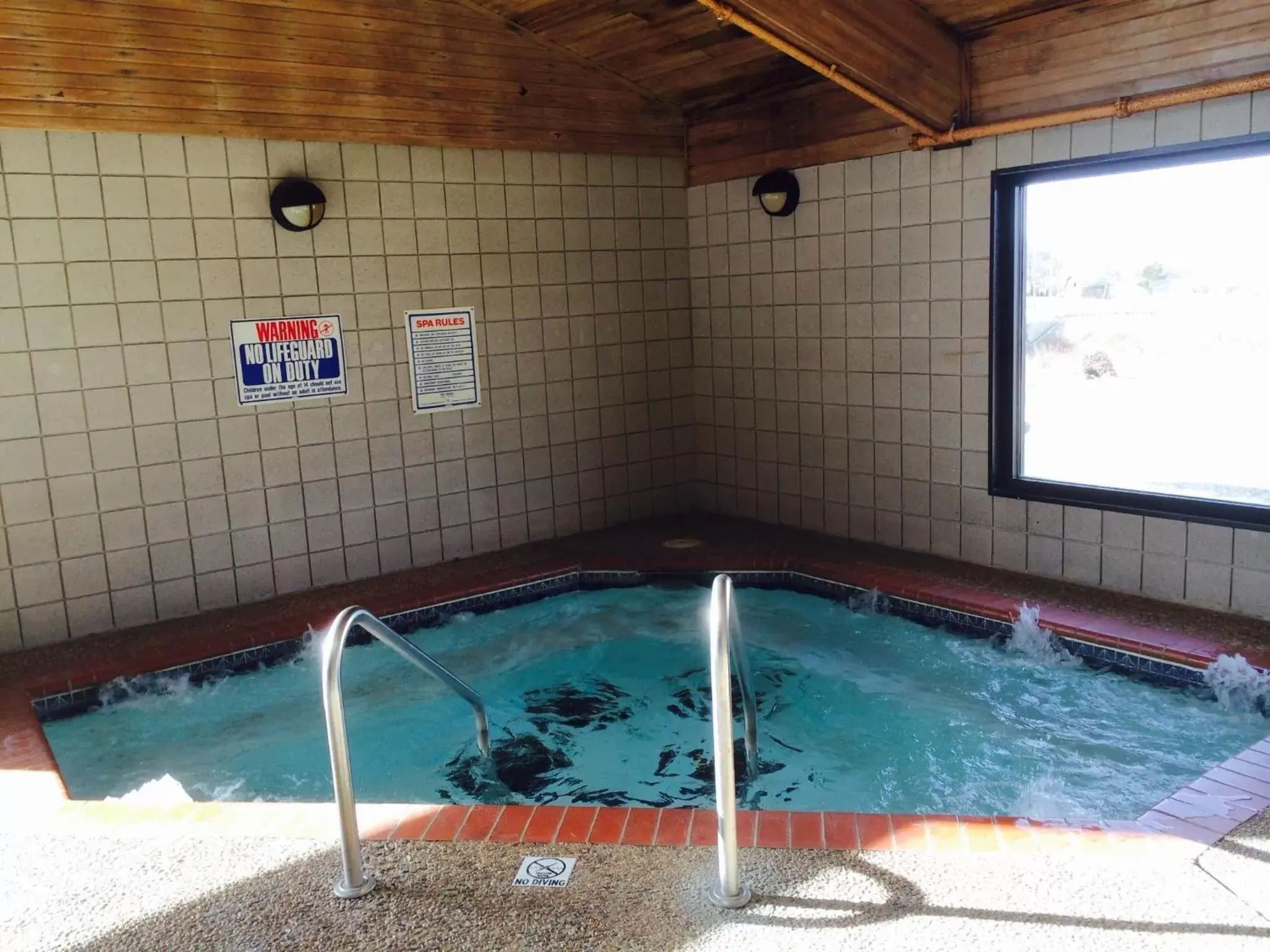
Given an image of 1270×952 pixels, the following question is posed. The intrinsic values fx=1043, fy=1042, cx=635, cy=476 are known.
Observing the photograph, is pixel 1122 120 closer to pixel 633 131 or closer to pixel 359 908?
pixel 633 131

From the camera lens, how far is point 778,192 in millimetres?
6242

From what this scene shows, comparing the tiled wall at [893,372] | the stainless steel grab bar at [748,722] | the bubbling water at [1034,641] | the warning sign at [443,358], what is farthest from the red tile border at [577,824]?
the warning sign at [443,358]

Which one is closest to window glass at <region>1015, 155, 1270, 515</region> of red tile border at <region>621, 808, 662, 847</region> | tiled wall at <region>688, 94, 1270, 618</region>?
tiled wall at <region>688, 94, 1270, 618</region>

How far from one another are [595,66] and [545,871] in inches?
203

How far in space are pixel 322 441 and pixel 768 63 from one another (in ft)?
10.9

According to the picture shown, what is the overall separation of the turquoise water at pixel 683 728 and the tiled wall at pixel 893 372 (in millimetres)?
788

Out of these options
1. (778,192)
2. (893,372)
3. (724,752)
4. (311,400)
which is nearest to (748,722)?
(724,752)

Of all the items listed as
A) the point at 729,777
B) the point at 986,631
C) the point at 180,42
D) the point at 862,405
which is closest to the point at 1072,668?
the point at 986,631

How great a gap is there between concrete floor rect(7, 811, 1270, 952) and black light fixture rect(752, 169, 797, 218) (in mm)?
4345

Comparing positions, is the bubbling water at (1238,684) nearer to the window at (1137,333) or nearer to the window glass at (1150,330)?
the window at (1137,333)

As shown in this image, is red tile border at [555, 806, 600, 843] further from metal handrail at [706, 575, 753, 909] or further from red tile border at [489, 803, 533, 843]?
metal handrail at [706, 575, 753, 909]

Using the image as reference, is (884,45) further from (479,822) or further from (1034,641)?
(479,822)

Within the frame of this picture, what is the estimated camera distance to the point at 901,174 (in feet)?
18.7

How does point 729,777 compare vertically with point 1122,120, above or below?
below
